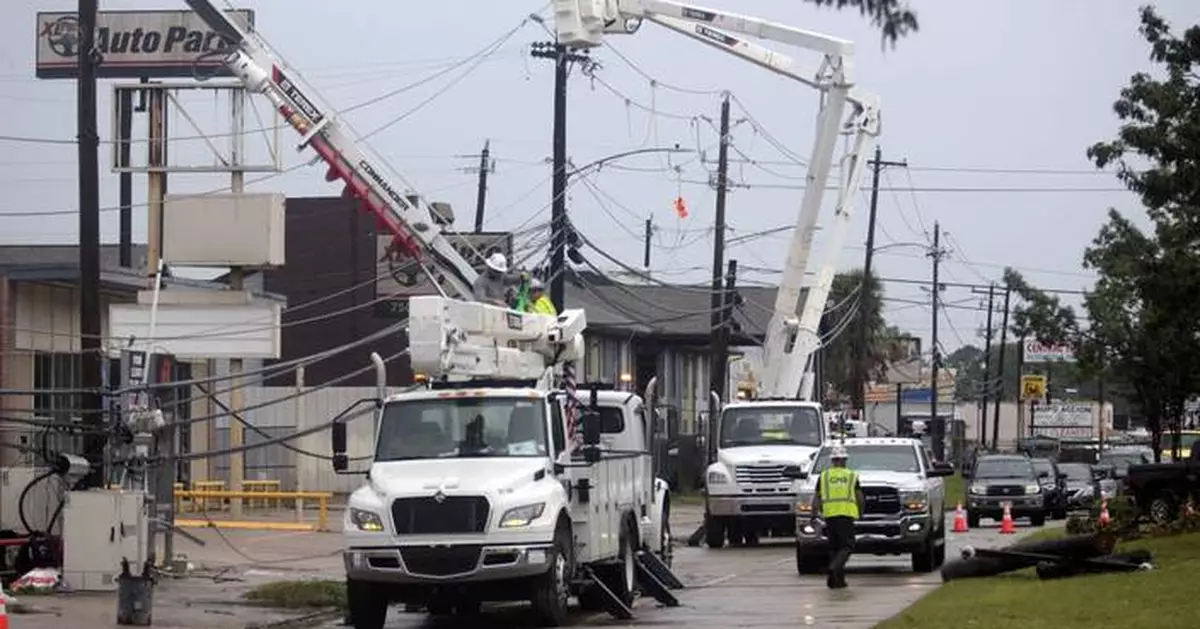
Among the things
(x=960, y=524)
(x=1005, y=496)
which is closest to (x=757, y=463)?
(x=960, y=524)

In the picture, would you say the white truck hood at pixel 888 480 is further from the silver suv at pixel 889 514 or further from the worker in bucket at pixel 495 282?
the worker in bucket at pixel 495 282

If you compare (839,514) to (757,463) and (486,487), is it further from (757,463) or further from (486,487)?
(757,463)

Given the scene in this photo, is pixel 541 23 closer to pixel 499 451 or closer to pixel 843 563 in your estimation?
pixel 843 563

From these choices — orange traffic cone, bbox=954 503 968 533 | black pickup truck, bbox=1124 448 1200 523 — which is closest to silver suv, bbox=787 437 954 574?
black pickup truck, bbox=1124 448 1200 523

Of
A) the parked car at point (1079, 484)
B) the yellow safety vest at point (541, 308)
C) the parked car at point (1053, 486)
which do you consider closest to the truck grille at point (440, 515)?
the yellow safety vest at point (541, 308)

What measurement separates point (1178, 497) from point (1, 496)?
22.4 meters

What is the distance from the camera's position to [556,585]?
18938 millimetres

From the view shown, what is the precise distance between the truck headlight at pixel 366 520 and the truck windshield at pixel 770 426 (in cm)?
1683

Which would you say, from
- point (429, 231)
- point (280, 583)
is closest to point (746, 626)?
point (280, 583)

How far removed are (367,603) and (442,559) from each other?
1116mm

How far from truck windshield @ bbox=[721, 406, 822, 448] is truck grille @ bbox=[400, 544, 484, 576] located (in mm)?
16966

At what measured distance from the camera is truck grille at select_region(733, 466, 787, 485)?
34031mm

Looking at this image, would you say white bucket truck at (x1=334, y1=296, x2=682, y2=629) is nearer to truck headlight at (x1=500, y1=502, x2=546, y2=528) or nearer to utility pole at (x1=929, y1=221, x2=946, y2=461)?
truck headlight at (x1=500, y1=502, x2=546, y2=528)

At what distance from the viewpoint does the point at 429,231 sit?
30797 millimetres
